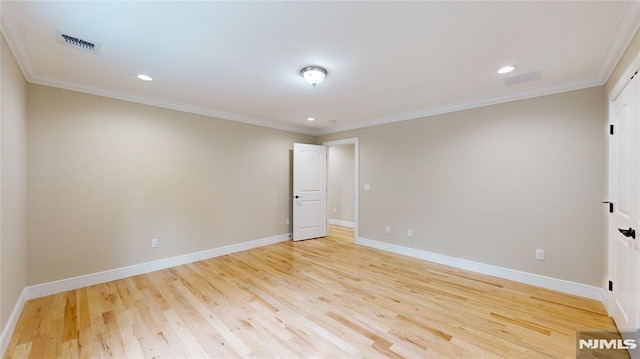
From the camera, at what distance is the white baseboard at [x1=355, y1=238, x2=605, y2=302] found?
110 inches

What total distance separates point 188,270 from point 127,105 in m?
2.41

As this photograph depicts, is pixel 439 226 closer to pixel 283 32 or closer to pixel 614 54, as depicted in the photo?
pixel 614 54

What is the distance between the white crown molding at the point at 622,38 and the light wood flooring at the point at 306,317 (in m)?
2.37

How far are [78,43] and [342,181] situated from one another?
5915 mm

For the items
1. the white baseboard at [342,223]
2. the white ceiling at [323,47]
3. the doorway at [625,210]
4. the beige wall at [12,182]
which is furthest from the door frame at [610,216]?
the beige wall at [12,182]

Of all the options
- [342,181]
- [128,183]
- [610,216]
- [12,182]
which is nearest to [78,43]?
[12,182]

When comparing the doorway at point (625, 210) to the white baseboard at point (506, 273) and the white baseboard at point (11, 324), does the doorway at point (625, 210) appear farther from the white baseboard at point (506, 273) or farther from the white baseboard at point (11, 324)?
the white baseboard at point (11, 324)

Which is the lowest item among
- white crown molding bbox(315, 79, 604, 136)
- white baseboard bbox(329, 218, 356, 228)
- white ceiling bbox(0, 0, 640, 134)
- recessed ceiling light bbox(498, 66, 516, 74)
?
white baseboard bbox(329, 218, 356, 228)

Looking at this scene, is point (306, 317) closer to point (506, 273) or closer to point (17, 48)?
point (506, 273)

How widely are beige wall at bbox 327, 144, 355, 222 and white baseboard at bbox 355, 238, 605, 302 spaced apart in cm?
249

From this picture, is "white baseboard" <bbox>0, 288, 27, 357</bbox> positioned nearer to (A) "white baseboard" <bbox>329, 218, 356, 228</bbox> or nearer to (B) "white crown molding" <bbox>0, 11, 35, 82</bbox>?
(B) "white crown molding" <bbox>0, 11, 35, 82</bbox>

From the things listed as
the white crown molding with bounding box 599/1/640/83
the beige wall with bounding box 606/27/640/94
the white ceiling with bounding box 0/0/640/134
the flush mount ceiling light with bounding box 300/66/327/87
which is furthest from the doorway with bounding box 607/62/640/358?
the flush mount ceiling light with bounding box 300/66/327/87

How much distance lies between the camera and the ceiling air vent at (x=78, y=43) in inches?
79.0

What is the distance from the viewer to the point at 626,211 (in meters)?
1.99
